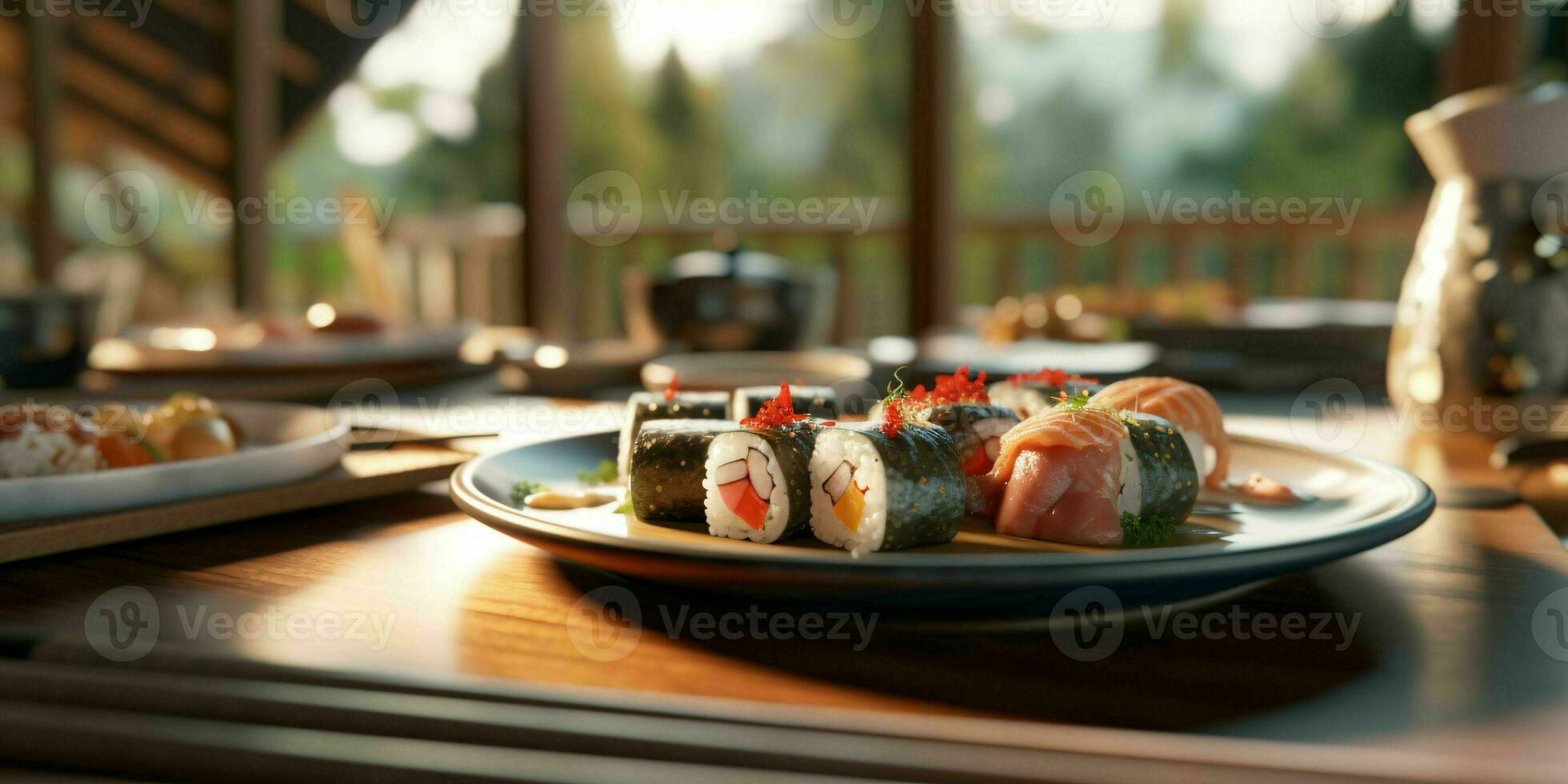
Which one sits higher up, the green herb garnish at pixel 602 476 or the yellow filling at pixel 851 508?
the yellow filling at pixel 851 508

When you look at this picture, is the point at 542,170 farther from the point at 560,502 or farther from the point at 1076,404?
the point at 1076,404

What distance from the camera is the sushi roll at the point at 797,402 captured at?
0.91 m

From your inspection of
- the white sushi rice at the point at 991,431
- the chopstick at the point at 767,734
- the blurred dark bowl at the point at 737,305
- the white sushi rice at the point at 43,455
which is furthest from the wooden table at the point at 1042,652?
the blurred dark bowl at the point at 737,305

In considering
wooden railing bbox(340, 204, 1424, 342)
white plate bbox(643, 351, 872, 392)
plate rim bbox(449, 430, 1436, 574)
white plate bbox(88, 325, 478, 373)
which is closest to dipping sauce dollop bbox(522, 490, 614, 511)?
plate rim bbox(449, 430, 1436, 574)

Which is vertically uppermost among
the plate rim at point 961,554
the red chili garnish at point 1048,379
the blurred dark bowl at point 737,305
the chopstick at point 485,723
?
the blurred dark bowl at point 737,305

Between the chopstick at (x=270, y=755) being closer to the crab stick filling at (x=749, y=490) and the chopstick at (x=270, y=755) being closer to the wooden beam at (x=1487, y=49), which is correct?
the crab stick filling at (x=749, y=490)

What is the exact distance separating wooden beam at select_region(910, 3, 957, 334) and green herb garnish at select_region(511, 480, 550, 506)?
2.53 metres

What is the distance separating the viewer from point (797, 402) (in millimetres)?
937

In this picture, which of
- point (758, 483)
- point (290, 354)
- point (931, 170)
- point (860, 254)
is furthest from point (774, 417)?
point (860, 254)

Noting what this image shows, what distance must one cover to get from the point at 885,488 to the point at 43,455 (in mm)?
634

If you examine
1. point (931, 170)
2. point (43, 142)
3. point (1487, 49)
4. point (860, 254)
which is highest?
point (43, 142)

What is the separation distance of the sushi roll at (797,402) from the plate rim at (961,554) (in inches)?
10.8

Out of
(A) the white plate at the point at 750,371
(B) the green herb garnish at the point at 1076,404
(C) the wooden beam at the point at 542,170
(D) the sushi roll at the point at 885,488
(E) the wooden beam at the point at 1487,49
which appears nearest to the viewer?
(D) the sushi roll at the point at 885,488

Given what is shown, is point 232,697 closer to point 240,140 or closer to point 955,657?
point 955,657
